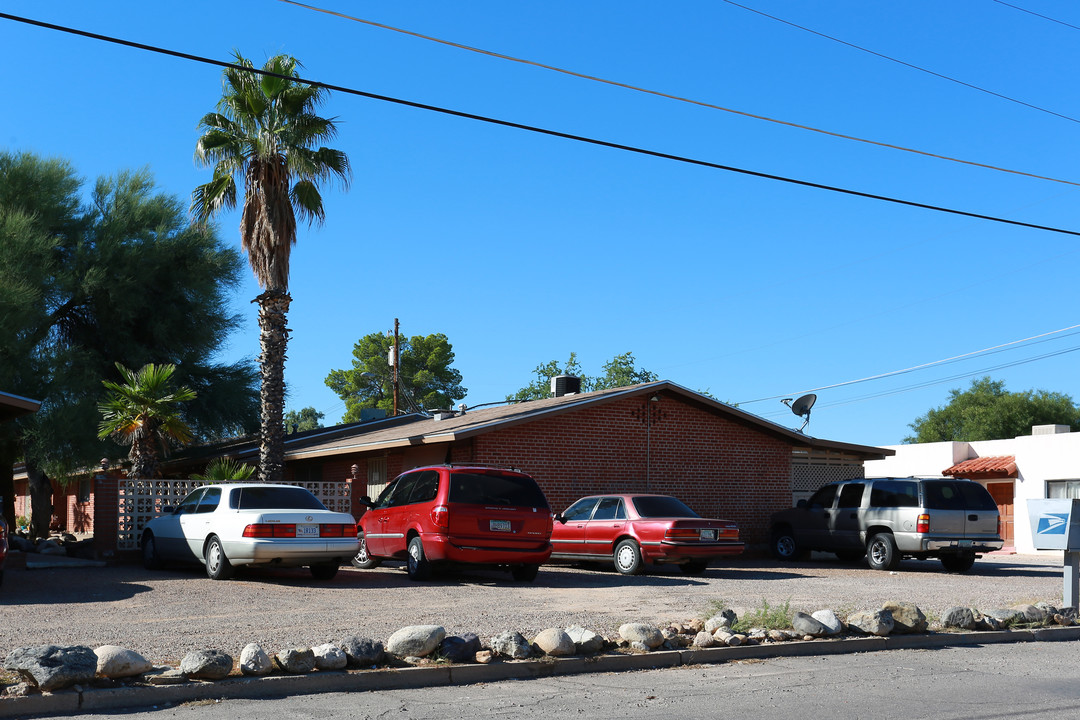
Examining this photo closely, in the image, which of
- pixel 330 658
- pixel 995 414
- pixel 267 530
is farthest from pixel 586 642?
pixel 995 414

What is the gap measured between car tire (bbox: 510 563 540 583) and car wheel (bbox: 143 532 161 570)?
6.18 metres

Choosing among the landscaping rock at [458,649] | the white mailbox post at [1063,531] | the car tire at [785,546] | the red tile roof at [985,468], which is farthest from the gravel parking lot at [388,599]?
the red tile roof at [985,468]

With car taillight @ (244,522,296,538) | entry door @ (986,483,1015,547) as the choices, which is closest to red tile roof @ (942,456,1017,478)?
entry door @ (986,483,1015,547)

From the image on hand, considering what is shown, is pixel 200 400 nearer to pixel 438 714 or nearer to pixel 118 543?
pixel 118 543

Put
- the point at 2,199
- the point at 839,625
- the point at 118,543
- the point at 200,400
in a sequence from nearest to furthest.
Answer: the point at 839,625 → the point at 118,543 → the point at 2,199 → the point at 200,400

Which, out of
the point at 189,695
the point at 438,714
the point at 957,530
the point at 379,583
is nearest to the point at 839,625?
the point at 438,714

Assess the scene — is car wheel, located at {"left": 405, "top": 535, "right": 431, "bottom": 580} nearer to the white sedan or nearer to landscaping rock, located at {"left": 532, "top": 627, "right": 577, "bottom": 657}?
the white sedan

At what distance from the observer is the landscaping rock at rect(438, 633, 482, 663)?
8.59 metres

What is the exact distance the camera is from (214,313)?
31.9 meters

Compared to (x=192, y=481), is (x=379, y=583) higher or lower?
lower

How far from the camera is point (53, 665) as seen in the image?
7.19m

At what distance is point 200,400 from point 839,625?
24.4 m

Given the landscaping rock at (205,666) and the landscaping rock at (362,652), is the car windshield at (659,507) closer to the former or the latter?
the landscaping rock at (362,652)

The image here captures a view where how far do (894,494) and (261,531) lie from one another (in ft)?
40.7
